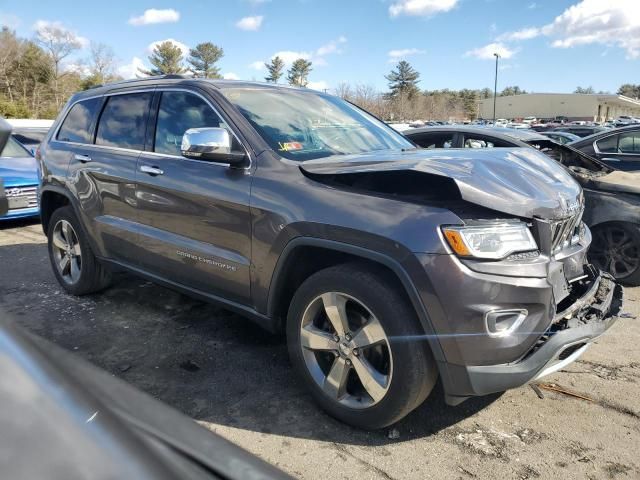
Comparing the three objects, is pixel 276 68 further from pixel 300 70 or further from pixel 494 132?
pixel 494 132

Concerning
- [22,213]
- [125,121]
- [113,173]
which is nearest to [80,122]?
[125,121]

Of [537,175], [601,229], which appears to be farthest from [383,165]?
[601,229]

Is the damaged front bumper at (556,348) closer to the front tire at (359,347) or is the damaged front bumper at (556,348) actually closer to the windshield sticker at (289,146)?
the front tire at (359,347)

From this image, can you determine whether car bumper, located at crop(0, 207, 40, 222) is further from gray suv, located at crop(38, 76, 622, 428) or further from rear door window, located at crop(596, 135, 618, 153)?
rear door window, located at crop(596, 135, 618, 153)

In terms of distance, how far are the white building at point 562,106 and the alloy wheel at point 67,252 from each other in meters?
88.1

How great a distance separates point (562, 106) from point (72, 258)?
96.0 m

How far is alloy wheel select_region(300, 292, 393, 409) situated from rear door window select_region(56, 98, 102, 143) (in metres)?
2.84

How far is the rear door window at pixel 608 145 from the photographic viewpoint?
7.13 meters

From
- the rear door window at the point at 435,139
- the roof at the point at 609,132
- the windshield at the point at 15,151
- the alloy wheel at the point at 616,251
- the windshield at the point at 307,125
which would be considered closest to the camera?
the windshield at the point at 307,125

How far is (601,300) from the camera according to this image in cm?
288

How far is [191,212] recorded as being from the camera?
3.34m

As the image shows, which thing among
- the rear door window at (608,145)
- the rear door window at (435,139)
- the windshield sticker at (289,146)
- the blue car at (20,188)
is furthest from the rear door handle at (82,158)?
the rear door window at (608,145)

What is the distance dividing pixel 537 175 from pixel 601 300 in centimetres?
79

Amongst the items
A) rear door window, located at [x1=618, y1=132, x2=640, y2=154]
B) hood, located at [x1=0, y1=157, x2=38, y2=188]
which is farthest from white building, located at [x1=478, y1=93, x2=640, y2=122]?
hood, located at [x1=0, y1=157, x2=38, y2=188]
